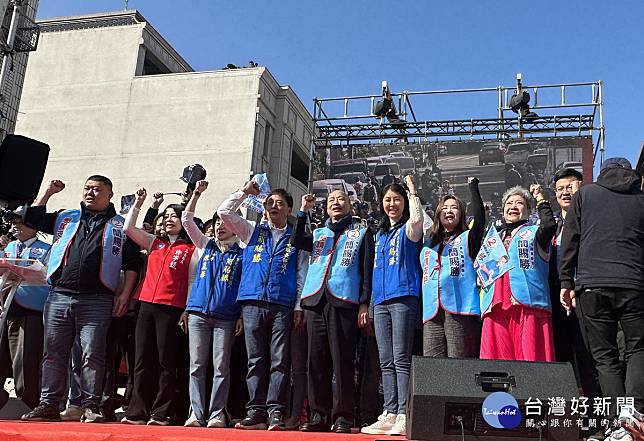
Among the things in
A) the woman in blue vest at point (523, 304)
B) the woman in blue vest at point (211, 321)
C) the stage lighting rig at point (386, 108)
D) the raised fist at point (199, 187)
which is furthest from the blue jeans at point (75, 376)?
the stage lighting rig at point (386, 108)

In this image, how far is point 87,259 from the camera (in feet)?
14.3

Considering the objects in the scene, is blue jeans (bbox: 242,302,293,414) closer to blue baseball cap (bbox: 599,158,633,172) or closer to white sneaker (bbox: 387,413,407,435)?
white sneaker (bbox: 387,413,407,435)

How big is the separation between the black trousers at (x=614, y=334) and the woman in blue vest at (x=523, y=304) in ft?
1.43

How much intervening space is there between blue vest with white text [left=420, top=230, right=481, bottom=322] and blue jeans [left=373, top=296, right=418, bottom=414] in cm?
13

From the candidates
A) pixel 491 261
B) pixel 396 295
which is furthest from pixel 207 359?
pixel 491 261

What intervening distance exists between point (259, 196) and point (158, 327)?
1.17 m

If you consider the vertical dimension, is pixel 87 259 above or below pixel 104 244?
below

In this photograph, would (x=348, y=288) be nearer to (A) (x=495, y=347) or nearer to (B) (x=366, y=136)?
(A) (x=495, y=347)

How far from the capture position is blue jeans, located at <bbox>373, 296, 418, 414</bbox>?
149 inches

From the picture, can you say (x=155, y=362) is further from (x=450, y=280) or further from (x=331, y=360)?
(x=450, y=280)

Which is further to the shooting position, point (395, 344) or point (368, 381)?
point (368, 381)

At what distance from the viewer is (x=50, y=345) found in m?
4.27

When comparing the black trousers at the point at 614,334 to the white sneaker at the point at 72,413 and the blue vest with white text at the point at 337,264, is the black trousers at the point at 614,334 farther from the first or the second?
the white sneaker at the point at 72,413

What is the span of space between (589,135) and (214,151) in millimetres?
12266
